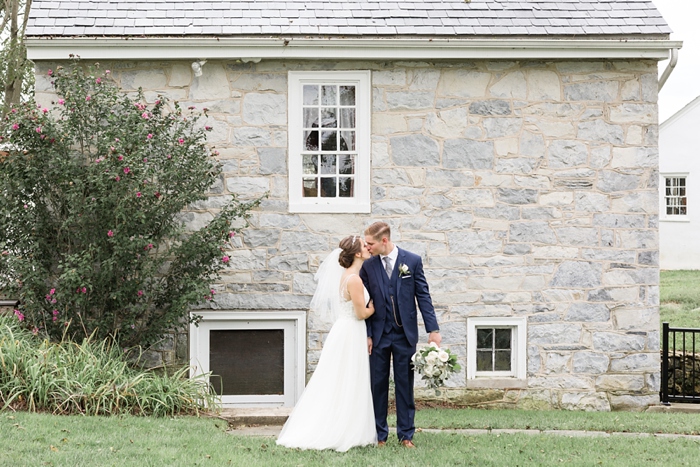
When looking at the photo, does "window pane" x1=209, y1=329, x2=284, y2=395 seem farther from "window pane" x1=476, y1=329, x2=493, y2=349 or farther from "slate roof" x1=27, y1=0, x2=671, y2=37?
"slate roof" x1=27, y1=0, x2=671, y2=37

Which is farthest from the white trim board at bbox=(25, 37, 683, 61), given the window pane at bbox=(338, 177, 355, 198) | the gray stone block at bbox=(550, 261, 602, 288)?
the gray stone block at bbox=(550, 261, 602, 288)

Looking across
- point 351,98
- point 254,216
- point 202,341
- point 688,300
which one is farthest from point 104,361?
point 688,300

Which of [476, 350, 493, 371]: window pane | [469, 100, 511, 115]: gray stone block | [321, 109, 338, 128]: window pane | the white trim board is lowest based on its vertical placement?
[476, 350, 493, 371]: window pane

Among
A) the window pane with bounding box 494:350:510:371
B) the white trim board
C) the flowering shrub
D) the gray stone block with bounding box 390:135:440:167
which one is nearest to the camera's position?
the flowering shrub

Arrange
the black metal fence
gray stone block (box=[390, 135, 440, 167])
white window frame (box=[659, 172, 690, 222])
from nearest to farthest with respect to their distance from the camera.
→ gray stone block (box=[390, 135, 440, 167]) < the black metal fence < white window frame (box=[659, 172, 690, 222])

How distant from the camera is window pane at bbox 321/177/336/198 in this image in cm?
971

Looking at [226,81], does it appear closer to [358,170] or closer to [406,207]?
[358,170]

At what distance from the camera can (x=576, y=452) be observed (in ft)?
21.9

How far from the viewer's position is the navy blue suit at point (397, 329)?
269 inches

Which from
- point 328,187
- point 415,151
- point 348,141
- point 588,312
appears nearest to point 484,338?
point 588,312

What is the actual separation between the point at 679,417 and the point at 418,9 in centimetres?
585

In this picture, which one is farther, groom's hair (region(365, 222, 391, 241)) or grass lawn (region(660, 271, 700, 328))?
grass lawn (region(660, 271, 700, 328))

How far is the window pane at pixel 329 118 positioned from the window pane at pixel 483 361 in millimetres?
3417

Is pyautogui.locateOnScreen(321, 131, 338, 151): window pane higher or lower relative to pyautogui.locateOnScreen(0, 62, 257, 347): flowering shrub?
higher
